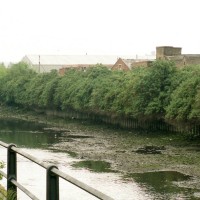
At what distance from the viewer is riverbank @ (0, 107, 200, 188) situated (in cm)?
3266

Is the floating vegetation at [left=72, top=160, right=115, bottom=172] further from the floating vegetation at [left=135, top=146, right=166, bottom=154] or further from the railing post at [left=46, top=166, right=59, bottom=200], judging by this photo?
the railing post at [left=46, top=166, right=59, bottom=200]

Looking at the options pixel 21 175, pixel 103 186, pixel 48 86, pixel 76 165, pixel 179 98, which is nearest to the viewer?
pixel 103 186

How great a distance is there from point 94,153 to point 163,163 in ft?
25.9

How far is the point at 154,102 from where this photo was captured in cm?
5450

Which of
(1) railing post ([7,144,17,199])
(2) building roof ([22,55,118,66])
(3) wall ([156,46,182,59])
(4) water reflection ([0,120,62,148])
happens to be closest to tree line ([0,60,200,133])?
(3) wall ([156,46,182,59])

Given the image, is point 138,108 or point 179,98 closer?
point 179,98

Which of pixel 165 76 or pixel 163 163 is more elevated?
pixel 165 76

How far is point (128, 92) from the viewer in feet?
192

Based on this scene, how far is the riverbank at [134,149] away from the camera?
32.7m

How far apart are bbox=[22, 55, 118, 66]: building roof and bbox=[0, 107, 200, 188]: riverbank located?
7013 cm

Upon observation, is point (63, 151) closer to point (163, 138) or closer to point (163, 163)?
point (163, 163)

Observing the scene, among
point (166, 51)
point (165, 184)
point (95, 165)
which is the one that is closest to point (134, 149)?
point (95, 165)

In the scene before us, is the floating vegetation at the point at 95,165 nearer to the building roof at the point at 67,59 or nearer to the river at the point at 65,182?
the river at the point at 65,182

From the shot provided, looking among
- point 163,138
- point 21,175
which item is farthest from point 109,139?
point 21,175
